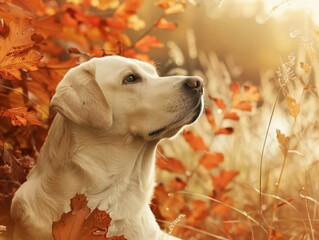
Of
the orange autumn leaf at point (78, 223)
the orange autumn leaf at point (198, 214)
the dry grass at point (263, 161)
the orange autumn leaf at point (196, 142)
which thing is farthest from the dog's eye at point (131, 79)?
the orange autumn leaf at point (198, 214)

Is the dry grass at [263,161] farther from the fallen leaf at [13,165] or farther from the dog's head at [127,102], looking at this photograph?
the fallen leaf at [13,165]

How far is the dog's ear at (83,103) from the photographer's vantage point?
2.92m

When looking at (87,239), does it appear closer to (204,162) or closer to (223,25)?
(204,162)

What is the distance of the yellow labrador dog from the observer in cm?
292

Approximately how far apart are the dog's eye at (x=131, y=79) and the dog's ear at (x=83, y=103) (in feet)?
0.46

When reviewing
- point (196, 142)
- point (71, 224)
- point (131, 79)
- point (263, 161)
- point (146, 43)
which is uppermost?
point (131, 79)

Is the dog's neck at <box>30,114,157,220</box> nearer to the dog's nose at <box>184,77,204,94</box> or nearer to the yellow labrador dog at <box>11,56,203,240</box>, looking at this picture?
the yellow labrador dog at <box>11,56,203,240</box>

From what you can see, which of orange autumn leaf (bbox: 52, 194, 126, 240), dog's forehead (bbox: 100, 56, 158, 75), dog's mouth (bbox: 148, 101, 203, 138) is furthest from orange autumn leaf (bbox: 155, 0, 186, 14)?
orange autumn leaf (bbox: 52, 194, 126, 240)

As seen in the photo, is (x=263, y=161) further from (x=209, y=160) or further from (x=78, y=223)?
(x=78, y=223)

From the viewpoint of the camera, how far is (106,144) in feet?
10.0

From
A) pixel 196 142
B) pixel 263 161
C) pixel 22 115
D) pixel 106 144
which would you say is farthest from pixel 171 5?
pixel 263 161

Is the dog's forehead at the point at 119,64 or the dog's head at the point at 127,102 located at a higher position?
the dog's forehead at the point at 119,64

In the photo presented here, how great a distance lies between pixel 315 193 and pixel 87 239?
6.04 feet

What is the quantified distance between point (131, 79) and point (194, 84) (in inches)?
11.9
